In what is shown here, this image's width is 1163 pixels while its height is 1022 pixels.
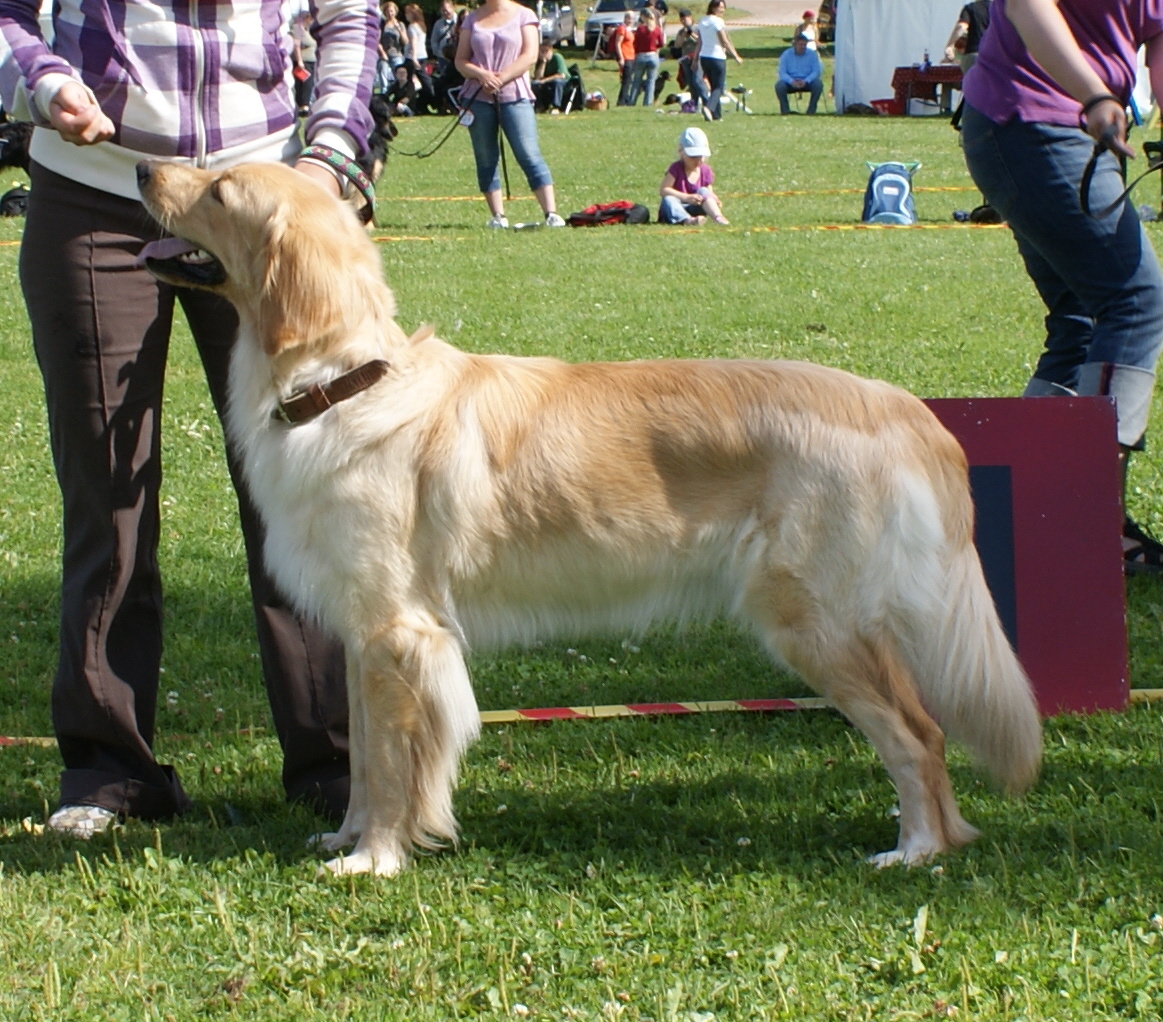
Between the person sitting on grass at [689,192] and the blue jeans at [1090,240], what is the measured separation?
1017 centimetres

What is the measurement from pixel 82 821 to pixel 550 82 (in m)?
29.7

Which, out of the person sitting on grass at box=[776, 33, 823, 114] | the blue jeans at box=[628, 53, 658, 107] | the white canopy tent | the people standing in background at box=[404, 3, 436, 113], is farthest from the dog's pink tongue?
the blue jeans at box=[628, 53, 658, 107]

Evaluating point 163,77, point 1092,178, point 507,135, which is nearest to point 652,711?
point 1092,178

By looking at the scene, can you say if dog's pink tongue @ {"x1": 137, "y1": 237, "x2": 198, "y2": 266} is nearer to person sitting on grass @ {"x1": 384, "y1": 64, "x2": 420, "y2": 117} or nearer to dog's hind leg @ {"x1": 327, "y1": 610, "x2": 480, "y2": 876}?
dog's hind leg @ {"x1": 327, "y1": 610, "x2": 480, "y2": 876}

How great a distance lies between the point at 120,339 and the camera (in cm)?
324

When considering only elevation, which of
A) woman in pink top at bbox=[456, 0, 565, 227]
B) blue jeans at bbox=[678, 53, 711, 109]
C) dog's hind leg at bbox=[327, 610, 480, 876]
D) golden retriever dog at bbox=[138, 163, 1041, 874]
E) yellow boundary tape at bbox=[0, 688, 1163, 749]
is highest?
blue jeans at bbox=[678, 53, 711, 109]

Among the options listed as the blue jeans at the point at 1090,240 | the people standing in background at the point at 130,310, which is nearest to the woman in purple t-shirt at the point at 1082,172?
→ the blue jeans at the point at 1090,240

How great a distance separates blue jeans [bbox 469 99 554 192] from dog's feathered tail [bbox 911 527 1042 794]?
10.5 metres

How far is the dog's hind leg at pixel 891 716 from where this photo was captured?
309cm

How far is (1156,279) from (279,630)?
2.81 metres

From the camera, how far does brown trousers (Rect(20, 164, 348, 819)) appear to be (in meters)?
3.19

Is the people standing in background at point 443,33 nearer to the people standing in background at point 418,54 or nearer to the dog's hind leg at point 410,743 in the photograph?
the people standing in background at point 418,54

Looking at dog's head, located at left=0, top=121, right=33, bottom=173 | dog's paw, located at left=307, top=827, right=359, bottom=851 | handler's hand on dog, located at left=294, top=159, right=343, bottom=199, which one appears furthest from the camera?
dog's head, located at left=0, top=121, right=33, bottom=173

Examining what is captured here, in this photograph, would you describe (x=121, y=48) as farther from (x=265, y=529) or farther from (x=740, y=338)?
(x=740, y=338)
